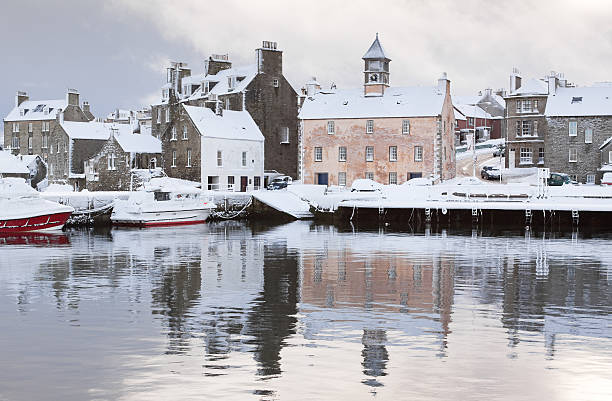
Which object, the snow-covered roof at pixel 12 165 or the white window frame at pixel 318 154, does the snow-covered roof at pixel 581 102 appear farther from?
the snow-covered roof at pixel 12 165

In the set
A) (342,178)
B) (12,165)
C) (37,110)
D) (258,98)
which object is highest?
(37,110)

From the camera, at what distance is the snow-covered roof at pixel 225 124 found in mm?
77875

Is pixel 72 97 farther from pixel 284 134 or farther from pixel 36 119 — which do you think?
pixel 284 134

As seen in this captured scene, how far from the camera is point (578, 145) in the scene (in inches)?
3083

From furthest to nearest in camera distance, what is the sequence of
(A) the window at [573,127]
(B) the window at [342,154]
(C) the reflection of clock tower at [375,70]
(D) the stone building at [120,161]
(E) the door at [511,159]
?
(E) the door at [511,159] → (C) the reflection of clock tower at [375,70] → (B) the window at [342,154] → (A) the window at [573,127] → (D) the stone building at [120,161]

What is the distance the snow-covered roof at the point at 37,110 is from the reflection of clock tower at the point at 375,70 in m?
50.0

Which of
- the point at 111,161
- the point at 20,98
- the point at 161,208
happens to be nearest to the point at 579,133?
the point at 161,208

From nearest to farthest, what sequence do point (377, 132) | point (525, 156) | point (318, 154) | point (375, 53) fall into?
1. point (377, 132)
2. point (375, 53)
3. point (318, 154)
4. point (525, 156)

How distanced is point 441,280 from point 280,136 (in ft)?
202

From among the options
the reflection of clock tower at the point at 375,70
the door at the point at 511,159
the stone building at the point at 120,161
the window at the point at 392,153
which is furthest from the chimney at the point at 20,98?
the door at the point at 511,159

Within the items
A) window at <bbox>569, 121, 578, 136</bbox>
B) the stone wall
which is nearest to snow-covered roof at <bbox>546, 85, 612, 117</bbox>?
the stone wall

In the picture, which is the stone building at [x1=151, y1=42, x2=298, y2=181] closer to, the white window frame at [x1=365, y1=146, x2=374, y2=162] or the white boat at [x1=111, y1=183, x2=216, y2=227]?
the white window frame at [x1=365, y1=146, x2=374, y2=162]

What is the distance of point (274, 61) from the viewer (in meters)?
87.4

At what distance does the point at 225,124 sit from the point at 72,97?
136 ft
